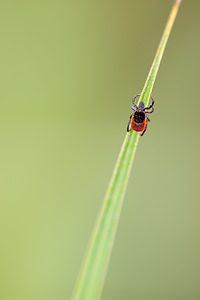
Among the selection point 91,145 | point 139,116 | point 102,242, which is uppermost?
point 91,145

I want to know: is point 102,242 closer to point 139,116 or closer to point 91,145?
point 139,116

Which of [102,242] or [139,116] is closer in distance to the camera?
[102,242]

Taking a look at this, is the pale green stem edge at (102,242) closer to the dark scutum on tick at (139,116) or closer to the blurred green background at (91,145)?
the dark scutum on tick at (139,116)

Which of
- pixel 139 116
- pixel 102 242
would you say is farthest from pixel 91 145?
pixel 102 242

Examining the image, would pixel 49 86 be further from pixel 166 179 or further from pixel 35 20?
pixel 166 179

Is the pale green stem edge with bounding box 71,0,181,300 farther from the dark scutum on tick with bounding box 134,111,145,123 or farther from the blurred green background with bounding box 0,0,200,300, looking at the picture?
the blurred green background with bounding box 0,0,200,300

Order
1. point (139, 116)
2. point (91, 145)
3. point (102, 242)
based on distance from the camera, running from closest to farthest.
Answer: point (102, 242) < point (139, 116) < point (91, 145)

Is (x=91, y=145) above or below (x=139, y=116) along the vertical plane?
above

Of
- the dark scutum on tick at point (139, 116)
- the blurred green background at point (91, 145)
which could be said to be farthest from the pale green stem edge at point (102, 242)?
the blurred green background at point (91, 145)

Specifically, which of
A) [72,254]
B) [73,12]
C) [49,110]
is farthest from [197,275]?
[73,12]
